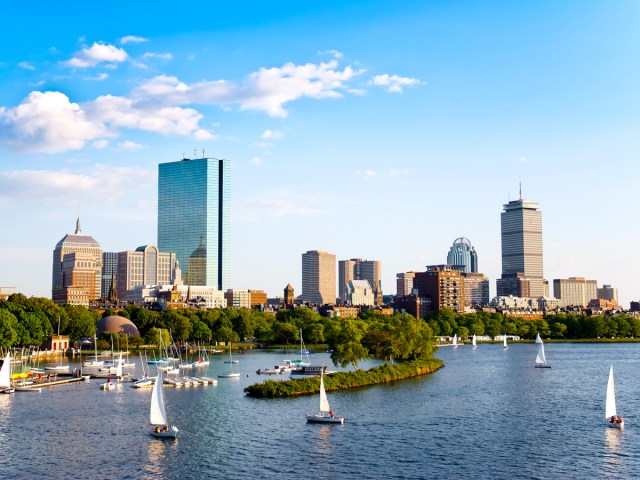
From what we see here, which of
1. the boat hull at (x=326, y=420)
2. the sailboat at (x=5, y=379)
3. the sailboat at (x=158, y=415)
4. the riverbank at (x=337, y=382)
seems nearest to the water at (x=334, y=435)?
the boat hull at (x=326, y=420)

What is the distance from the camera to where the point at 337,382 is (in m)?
120

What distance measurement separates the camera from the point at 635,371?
157750mm

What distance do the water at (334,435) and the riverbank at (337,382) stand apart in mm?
3487

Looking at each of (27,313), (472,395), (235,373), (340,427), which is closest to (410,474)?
(340,427)

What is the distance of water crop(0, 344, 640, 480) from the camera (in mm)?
69625

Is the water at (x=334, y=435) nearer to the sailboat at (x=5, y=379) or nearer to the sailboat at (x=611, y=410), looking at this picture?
the sailboat at (x=611, y=410)

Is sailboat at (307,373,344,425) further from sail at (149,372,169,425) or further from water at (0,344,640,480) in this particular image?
sail at (149,372,169,425)

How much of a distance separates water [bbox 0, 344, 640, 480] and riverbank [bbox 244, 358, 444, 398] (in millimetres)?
3487

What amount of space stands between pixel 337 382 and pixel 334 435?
36531 millimetres

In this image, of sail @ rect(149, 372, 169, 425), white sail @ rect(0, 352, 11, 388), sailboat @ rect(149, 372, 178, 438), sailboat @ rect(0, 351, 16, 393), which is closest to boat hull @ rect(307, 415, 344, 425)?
sailboat @ rect(149, 372, 178, 438)

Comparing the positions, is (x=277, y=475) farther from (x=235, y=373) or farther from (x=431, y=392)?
(x=235, y=373)

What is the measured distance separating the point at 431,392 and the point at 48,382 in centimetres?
6327

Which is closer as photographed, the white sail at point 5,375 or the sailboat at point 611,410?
the sailboat at point 611,410

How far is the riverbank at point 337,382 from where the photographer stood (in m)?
113
